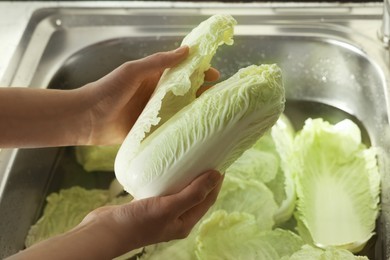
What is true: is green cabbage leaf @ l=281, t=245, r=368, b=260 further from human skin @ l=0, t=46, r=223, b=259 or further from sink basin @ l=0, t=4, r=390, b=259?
sink basin @ l=0, t=4, r=390, b=259

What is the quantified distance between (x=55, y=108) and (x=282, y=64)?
672 millimetres

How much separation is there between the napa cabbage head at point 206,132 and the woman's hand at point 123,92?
141 millimetres

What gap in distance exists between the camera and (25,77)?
163cm

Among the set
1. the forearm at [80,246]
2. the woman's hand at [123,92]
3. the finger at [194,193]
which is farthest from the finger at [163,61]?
the forearm at [80,246]

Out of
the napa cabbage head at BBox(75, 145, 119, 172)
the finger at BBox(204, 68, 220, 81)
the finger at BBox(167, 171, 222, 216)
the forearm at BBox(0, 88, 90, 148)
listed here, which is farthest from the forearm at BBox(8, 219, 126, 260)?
the napa cabbage head at BBox(75, 145, 119, 172)

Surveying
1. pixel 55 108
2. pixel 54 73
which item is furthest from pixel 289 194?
pixel 54 73

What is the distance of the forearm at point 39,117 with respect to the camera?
1.29 metres

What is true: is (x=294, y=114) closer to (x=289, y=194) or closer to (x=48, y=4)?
(x=289, y=194)

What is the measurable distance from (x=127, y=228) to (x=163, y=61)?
36cm

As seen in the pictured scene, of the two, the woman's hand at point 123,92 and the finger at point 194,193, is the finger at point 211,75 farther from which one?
the finger at point 194,193

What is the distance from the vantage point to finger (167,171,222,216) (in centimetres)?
112

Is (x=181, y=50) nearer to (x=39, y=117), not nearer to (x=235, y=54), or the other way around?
(x=39, y=117)

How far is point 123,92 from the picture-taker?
4.34 feet

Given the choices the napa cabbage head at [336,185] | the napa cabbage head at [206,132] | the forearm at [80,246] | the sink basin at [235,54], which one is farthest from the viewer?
the sink basin at [235,54]
